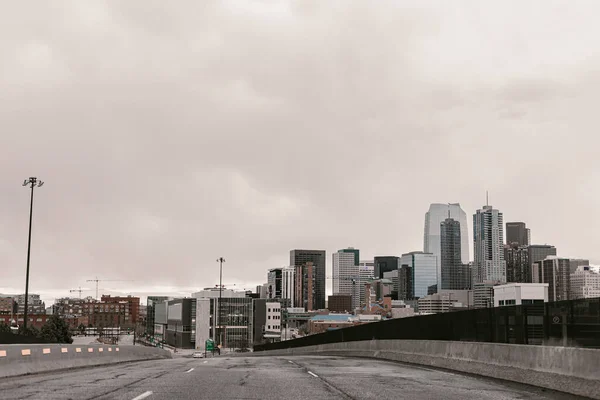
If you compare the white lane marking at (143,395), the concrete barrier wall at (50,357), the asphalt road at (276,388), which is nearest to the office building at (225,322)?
the concrete barrier wall at (50,357)

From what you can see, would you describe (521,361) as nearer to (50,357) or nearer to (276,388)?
(276,388)

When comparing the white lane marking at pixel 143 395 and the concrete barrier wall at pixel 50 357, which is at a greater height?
the white lane marking at pixel 143 395

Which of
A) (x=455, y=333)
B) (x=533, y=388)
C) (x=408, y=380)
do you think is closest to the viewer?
(x=533, y=388)

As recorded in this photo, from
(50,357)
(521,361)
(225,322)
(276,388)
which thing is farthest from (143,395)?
(225,322)

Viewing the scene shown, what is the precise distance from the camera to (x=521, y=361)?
16594mm

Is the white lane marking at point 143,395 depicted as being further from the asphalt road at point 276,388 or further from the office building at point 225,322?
the office building at point 225,322

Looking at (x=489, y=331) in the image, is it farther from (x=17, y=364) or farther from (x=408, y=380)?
(x=17, y=364)

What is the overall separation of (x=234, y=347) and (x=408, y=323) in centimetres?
16535

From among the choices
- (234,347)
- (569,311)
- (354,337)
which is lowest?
(234,347)

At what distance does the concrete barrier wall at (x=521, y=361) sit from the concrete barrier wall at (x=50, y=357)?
13564 mm

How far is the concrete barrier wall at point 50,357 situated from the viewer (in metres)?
18.6

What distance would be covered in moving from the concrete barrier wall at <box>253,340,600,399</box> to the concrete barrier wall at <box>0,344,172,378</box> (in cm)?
1356

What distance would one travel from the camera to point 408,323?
31.0 metres

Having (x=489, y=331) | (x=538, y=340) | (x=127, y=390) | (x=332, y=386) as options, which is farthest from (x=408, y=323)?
(x=127, y=390)
